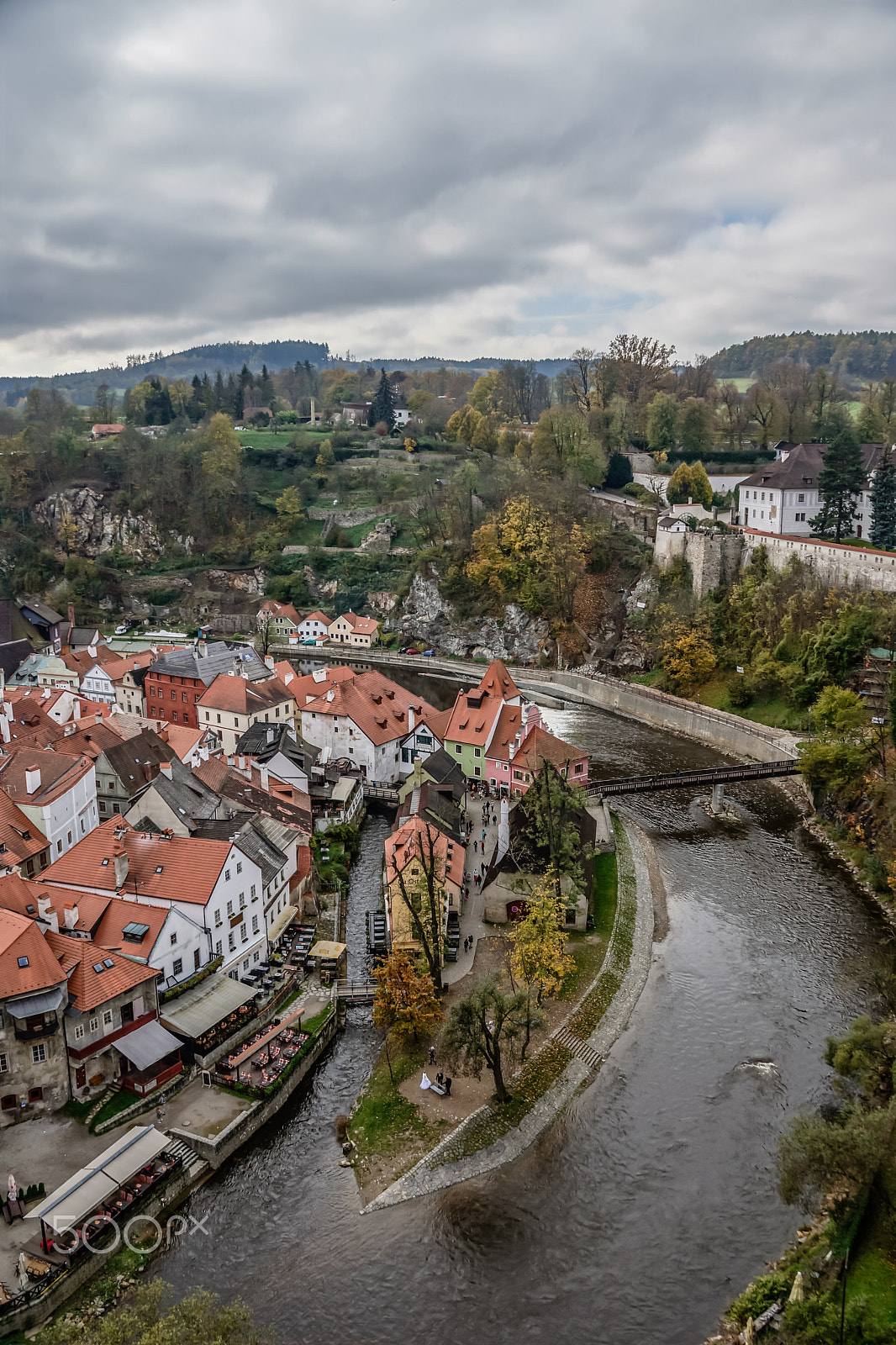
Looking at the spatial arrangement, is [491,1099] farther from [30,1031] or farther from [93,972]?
[30,1031]

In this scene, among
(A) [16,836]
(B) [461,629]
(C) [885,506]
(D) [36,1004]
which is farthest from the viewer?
(B) [461,629]

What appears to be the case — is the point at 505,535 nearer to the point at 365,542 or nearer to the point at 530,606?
the point at 530,606

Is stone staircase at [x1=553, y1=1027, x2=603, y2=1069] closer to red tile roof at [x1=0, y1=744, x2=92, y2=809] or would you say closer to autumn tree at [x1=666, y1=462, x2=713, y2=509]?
red tile roof at [x1=0, y1=744, x2=92, y2=809]

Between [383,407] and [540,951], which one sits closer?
[540,951]

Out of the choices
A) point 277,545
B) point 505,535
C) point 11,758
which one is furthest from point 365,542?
point 11,758

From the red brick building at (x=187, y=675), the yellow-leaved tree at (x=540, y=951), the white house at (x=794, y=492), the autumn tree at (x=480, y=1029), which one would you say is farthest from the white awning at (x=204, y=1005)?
the white house at (x=794, y=492)

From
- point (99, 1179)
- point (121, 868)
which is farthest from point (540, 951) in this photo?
point (121, 868)

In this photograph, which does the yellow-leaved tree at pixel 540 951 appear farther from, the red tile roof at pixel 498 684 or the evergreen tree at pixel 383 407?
the evergreen tree at pixel 383 407
